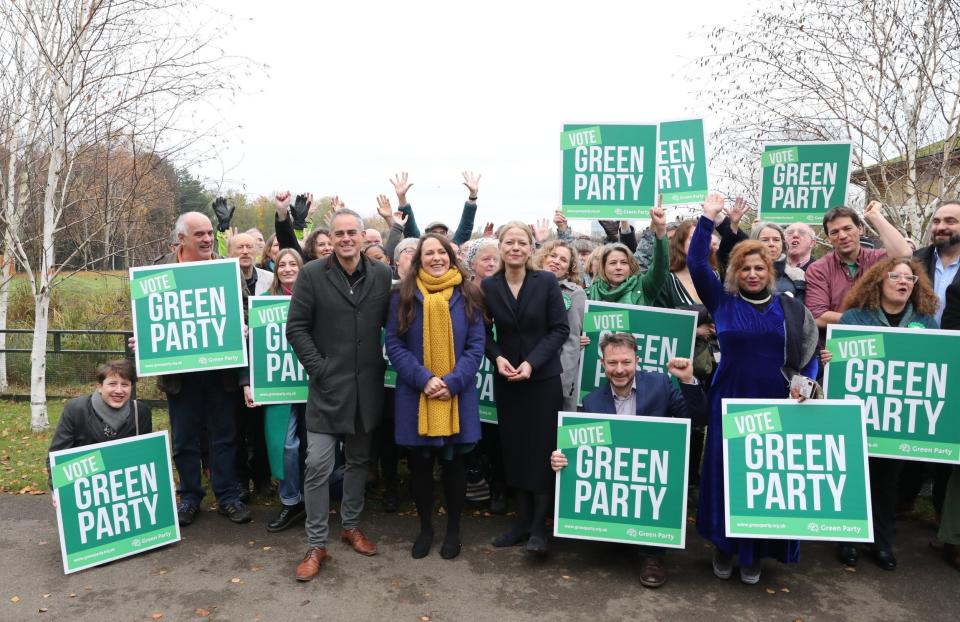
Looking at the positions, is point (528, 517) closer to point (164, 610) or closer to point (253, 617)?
point (253, 617)

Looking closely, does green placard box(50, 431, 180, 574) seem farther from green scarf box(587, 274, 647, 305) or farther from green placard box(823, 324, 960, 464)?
green placard box(823, 324, 960, 464)

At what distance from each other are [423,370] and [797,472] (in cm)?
254

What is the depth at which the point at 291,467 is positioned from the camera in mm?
5480

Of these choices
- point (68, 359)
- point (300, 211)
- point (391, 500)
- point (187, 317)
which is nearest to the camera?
point (187, 317)

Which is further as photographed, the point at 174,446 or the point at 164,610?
the point at 174,446

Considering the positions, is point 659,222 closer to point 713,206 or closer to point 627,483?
point 713,206

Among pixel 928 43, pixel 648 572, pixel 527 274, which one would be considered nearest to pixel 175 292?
pixel 527 274

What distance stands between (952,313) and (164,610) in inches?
224

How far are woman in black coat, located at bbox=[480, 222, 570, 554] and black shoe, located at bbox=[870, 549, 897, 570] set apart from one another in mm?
2397

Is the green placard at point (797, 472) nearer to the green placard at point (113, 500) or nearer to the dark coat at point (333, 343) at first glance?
the dark coat at point (333, 343)

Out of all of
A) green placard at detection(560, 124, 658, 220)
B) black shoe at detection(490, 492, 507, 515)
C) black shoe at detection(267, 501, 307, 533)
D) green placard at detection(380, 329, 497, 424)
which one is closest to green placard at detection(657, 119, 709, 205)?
green placard at detection(560, 124, 658, 220)

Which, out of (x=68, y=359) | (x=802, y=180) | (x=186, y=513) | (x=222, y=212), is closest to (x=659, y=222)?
(x=802, y=180)

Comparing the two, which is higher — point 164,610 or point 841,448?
point 841,448

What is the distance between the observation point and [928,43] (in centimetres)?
936
